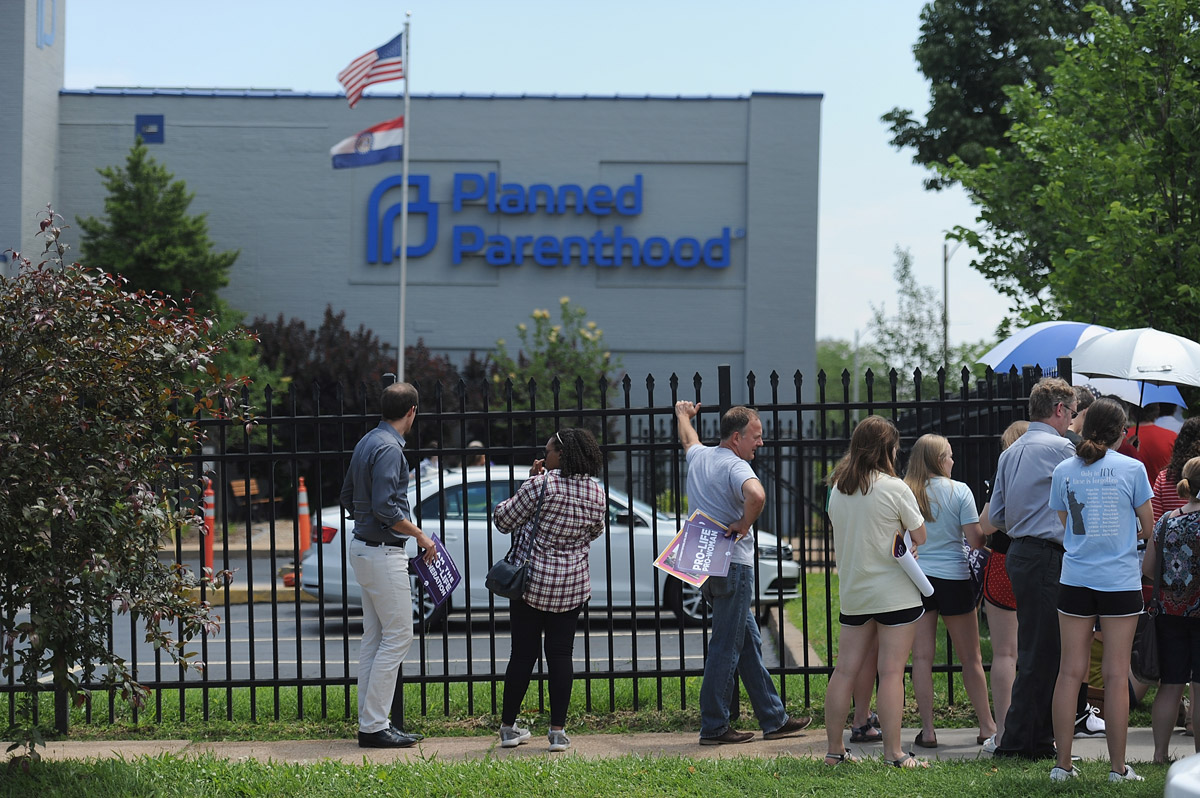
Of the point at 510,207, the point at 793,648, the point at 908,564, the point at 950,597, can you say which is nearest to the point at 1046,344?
the point at 793,648

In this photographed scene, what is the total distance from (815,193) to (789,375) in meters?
4.33

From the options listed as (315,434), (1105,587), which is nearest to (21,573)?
(315,434)

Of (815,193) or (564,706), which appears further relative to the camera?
(815,193)

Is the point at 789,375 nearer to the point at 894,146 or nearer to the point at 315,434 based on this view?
the point at 894,146

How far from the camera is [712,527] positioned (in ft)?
19.8

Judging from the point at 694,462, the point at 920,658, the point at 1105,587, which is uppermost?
the point at 694,462

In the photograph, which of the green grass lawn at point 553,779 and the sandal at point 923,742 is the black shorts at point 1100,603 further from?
the sandal at point 923,742

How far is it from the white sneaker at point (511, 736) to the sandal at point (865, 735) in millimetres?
1838

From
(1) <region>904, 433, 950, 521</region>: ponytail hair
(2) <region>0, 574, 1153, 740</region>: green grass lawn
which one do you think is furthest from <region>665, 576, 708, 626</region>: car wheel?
(1) <region>904, 433, 950, 521</region>: ponytail hair

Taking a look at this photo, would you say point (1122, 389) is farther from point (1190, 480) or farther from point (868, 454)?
point (868, 454)

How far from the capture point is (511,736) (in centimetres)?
606

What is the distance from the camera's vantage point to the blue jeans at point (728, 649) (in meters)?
6.06

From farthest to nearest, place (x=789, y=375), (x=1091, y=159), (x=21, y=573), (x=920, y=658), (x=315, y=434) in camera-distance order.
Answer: (x=789, y=375) < (x=1091, y=159) < (x=315, y=434) < (x=920, y=658) < (x=21, y=573)

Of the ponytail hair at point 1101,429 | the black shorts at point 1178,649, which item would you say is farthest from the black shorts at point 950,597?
the ponytail hair at point 1101,429
